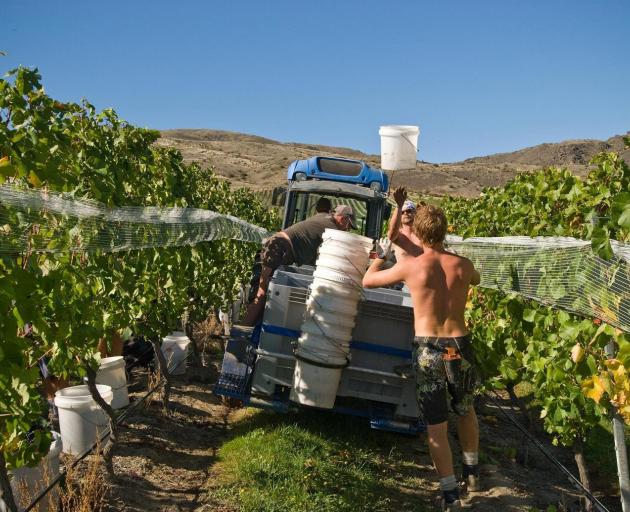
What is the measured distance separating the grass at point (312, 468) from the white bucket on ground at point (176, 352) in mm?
1869

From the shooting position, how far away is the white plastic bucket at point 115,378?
566 centimetres

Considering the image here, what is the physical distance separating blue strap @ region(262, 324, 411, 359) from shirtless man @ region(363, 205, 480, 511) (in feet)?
2.95

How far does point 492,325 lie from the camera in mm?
5629

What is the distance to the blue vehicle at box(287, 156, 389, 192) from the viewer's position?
7543 millimetres

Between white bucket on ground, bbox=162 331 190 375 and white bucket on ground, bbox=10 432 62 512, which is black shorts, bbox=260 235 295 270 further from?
white bucket on ground, bbox=10 432 62 512

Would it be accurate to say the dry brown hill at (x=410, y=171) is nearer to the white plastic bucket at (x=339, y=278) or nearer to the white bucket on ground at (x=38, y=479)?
the white plastic bucket at (x=339, y=278)

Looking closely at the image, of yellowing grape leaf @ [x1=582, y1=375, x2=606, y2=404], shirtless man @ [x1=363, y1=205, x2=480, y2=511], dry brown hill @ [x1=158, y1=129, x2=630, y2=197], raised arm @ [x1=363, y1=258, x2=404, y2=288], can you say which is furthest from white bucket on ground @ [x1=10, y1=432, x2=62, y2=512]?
dry brown hill @ [x1=158, y1=129, x2=630, y2=197]

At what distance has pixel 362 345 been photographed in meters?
4.83

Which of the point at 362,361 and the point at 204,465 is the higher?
the point at 362,361

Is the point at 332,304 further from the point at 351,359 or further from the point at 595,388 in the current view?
the point at 595,388

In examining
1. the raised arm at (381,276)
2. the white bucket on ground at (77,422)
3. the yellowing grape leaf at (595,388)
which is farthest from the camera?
the white bucket on ground at (77,422)

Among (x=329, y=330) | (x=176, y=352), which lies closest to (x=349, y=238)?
(x=329, y=330)

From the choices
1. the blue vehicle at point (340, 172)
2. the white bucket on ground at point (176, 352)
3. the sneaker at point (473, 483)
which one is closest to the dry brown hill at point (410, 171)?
the blue vehicle at point (340, 172)

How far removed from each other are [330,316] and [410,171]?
222 feet
